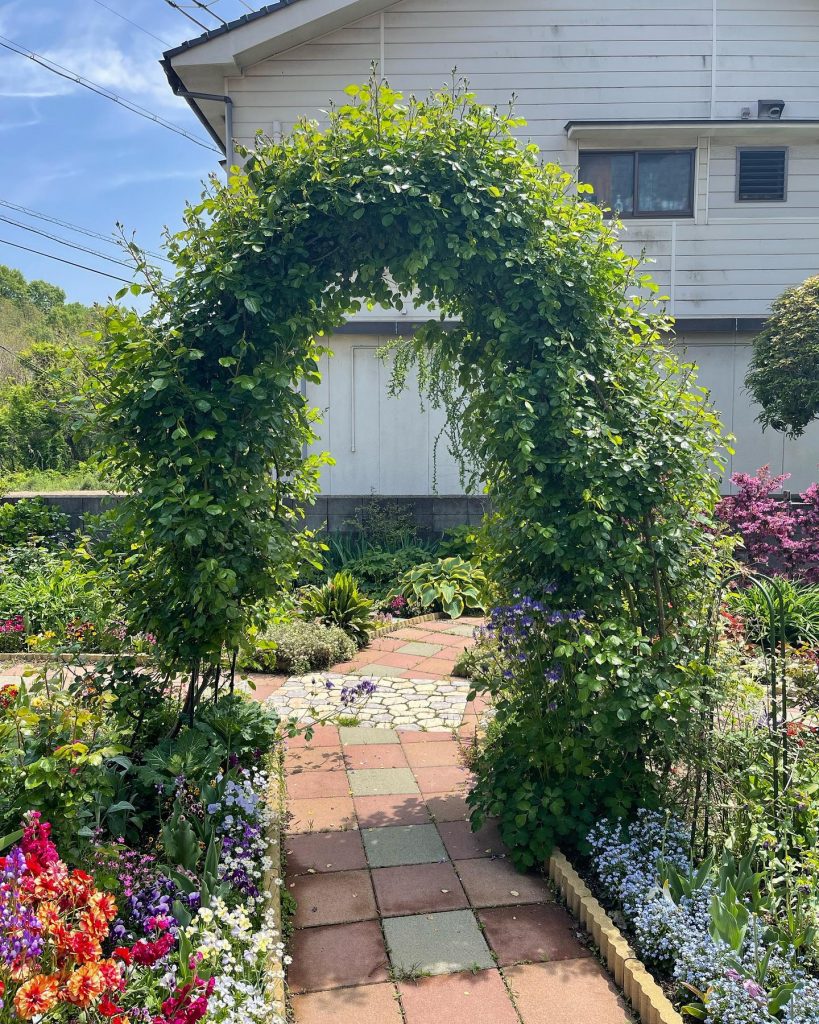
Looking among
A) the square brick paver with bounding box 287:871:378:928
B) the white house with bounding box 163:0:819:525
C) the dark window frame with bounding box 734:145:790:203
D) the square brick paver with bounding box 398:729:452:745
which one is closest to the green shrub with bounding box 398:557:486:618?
the white house with bounding box 163:0:819:525

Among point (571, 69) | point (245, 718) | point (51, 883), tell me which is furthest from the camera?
point (571, 69)

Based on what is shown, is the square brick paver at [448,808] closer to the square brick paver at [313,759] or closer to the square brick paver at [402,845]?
the square brick paver at [402,845]

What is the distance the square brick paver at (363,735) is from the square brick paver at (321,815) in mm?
815

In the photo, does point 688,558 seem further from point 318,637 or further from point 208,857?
point 318,637

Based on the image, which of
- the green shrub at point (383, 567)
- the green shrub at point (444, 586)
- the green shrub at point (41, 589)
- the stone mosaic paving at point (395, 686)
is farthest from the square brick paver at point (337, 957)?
the green shrub at point (383, 567)

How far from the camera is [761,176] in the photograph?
10086mm

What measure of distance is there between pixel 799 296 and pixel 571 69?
4333 millimetres

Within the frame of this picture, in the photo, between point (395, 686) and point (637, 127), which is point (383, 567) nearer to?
point (395, 686)

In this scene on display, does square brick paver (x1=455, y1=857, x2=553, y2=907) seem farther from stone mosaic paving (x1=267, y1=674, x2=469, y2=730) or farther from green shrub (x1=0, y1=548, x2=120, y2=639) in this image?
green shrub (x1=0, y1=548, x2=120, y2=639)

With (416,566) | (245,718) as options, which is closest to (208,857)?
(245,718)

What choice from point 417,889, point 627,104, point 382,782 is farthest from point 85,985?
point 627,104

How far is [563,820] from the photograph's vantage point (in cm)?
318

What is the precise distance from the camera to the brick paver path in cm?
246

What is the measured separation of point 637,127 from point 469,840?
29.6 feet
